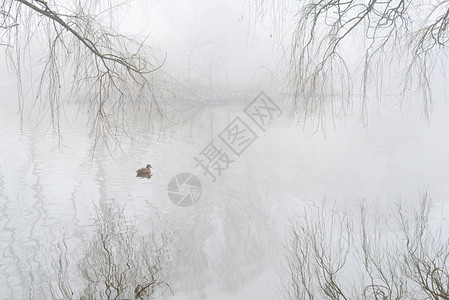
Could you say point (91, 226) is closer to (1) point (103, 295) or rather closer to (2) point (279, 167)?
(1) point (103, 295)

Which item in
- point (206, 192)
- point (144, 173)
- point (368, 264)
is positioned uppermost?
point (144, 173)

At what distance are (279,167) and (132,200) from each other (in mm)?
2513

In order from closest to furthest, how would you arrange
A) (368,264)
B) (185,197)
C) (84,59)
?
(84,59) → (368,264) → (185,197)

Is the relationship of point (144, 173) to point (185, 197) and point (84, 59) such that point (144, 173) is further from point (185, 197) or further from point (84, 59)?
point (84, 59)

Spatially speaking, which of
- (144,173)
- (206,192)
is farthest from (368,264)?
(144,173)

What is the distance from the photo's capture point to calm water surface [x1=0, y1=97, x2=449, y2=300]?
2.88 meters

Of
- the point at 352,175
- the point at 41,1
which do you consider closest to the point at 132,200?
the point at 41,1

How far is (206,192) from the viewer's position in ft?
15.0

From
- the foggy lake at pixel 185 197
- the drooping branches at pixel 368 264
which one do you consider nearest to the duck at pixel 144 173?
the foggy lake at pixel 185 197

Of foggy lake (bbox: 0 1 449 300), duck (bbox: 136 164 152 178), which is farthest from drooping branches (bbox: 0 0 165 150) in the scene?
duck (bbox: 136 164 152 178)

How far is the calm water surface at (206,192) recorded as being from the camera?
2.88m

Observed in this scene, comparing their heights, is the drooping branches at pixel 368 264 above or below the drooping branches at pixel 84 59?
below

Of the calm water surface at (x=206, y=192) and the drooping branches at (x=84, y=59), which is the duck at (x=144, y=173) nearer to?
the calm water surface at (x=206, y=192)

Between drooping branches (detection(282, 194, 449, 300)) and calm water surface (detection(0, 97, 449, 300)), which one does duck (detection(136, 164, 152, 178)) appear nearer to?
calm water surface (detection(0, 97, 449, 300))
